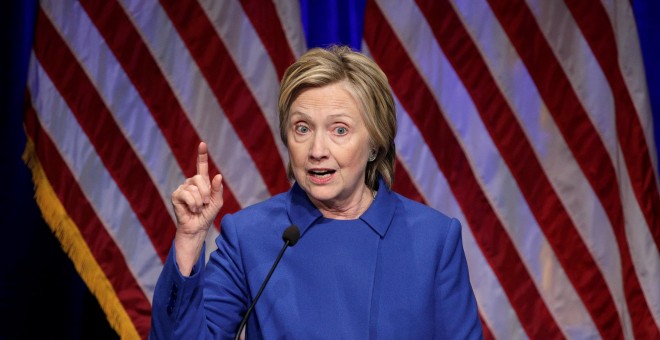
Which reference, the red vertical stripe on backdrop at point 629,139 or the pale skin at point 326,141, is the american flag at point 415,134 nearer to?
the red vertical stripe on backdrop at point 629,139

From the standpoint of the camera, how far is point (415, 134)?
330 cm

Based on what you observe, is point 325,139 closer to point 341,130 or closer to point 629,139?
point 341,130

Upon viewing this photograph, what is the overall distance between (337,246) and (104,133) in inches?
70.9

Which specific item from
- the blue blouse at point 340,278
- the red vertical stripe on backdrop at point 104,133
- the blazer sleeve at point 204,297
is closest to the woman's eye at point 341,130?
the blue blouse at point 340,278

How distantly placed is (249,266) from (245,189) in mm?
1637

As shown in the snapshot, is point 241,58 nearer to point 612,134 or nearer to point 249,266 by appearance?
point 612,134

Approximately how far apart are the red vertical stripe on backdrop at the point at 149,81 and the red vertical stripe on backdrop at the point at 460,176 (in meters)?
0.80

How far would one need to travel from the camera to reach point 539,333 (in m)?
3.35

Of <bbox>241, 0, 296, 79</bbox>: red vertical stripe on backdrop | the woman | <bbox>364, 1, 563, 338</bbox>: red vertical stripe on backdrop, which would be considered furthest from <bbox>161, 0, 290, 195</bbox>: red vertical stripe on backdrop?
the woman

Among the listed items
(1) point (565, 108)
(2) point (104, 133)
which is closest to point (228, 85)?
(2) point (104, 133)

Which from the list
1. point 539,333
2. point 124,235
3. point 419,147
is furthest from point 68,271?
point 539,333

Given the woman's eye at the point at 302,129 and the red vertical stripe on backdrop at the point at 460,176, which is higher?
the woman's eye at the point at 302,129

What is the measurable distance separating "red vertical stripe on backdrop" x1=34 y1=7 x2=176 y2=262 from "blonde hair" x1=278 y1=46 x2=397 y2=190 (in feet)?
5.41

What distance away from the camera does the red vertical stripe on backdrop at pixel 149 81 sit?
3.27m
